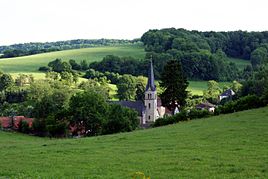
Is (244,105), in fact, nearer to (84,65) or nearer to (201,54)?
(201,54)

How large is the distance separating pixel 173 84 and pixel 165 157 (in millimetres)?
40007

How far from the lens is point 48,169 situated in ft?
64.4

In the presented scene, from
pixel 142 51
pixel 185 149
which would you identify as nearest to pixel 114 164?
pixel 185 149

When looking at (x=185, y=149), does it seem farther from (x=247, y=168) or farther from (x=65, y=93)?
(x=65, y=93)

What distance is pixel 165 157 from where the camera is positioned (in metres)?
21.4

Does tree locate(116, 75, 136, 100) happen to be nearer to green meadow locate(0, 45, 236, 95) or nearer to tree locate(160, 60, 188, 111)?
green meadow locate(0, 45, 236, 95)

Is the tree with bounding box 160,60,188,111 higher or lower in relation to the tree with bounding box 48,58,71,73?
higher

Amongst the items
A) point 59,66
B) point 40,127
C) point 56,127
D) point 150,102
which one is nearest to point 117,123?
point 56,127

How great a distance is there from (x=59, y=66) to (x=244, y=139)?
140m

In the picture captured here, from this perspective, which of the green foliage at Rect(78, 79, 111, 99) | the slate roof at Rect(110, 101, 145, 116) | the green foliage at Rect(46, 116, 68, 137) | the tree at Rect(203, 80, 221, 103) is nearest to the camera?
the green foliage at Rect(46, 116, 68, 137)

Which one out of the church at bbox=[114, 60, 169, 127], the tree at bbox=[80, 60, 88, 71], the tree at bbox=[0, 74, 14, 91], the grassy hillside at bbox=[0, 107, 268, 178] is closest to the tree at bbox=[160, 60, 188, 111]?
the church at bbox=[114, 60, 169, 127]

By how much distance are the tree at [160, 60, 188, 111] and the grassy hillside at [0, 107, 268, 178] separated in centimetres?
2880

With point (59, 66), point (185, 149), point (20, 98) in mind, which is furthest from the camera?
point (59, 66)

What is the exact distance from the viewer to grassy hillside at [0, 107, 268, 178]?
17.7 m
